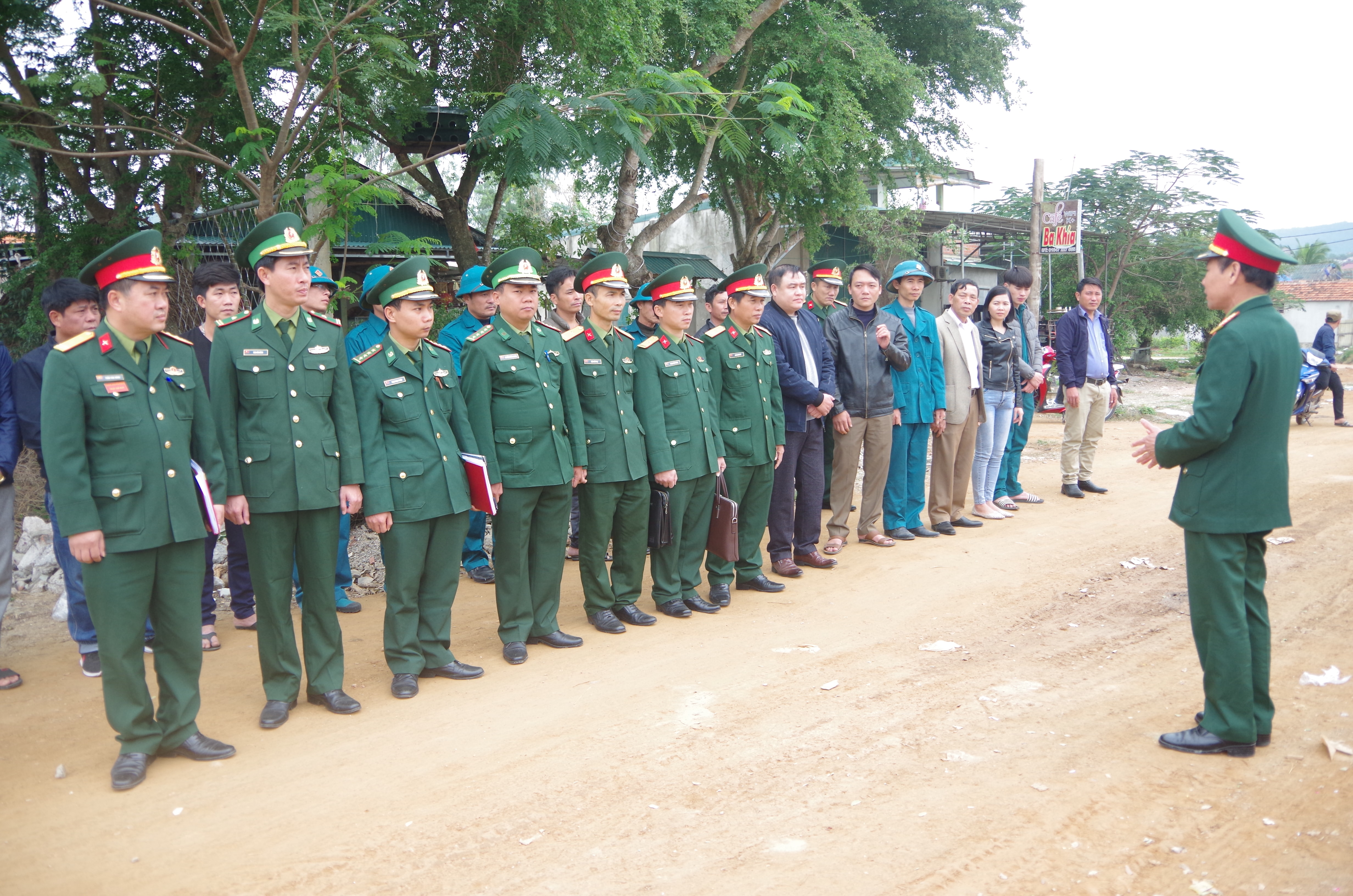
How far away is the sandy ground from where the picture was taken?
3.09 meters

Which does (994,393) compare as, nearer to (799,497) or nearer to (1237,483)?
(799,497)

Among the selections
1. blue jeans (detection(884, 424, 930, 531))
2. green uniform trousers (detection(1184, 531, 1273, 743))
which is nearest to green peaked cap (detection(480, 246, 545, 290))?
green uniform trousers (detection(1184, 531, 1273, 743))

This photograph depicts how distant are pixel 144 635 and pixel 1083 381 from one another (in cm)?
812

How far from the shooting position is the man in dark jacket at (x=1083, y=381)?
9.08 metres

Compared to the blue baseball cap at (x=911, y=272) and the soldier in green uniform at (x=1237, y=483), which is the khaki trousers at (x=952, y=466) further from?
the soldier in green uniform at (x=1237, y=483)

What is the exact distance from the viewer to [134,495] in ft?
12.4

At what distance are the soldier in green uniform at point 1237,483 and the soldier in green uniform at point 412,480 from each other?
3.29 m

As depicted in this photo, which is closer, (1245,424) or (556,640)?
(1245,424)

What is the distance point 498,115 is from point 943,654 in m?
5.04

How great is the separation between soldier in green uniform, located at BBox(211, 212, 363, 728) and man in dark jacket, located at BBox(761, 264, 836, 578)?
310 cm

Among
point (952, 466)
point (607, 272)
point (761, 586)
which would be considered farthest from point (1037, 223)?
point (607, 272)

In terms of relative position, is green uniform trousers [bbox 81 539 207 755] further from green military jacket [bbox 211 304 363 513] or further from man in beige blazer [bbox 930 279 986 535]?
man in beige blazer [bbox 930 279 986 535]

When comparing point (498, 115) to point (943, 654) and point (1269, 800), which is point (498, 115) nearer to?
point (943, 654)

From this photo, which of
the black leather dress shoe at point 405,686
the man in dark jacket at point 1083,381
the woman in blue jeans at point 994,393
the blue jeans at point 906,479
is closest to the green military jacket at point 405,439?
the black leather dress shoe at point 405,686
